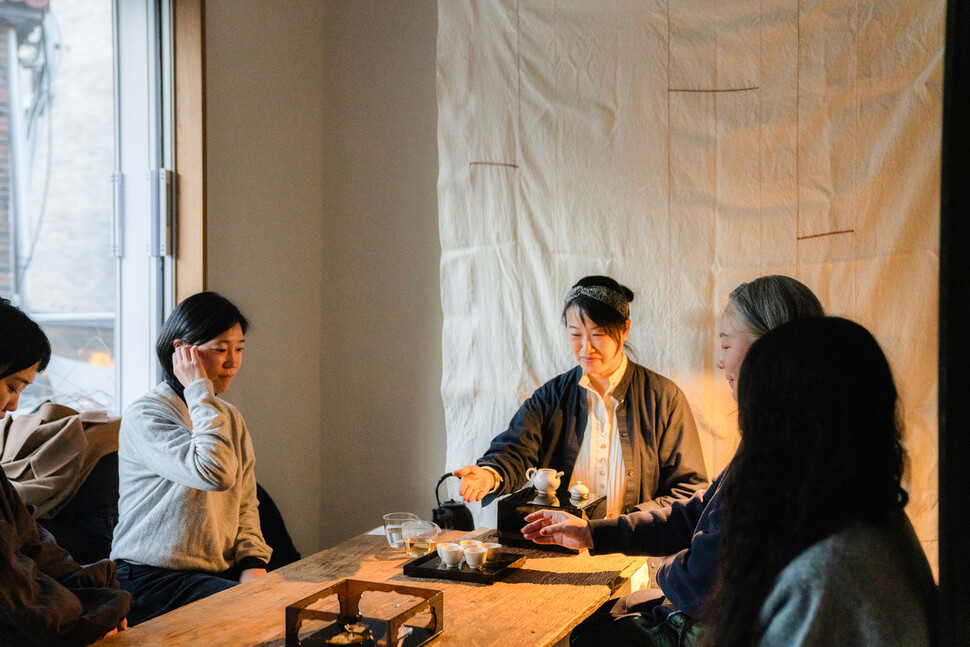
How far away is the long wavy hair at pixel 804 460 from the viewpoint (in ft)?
3.81

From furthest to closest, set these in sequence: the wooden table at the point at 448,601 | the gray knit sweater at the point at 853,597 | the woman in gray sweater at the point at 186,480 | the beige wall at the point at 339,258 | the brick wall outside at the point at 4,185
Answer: the beige wall at the point at 339,258, the brick wall outside at the point at 4,185, the woman in gray sweater at the point at 186,480, the wooden table at the point at 448,601, the gray knit sweater at the point at 853,597

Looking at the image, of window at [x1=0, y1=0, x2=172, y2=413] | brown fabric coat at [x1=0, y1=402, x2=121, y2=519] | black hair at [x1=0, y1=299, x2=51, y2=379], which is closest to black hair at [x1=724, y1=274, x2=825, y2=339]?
black hair at [x1=0, y1=299, x2=51, y2=379]

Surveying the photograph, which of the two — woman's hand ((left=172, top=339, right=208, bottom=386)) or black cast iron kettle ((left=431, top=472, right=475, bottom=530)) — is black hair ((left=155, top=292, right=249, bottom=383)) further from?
black cast iron kettle ((left=431, top=472, right=475, bottom=530))

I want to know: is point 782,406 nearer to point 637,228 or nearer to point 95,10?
point 637,228

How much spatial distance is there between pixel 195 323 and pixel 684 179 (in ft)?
5.66

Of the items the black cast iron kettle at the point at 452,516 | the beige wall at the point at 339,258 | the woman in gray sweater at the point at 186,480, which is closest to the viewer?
the woman in gray sweater at the point at 186,480

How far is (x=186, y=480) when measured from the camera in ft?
7.22

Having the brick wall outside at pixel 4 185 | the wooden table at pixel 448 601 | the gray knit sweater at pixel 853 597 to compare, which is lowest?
the wooden table at pixel 448 601

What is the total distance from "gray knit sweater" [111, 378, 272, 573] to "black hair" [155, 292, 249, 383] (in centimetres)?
10

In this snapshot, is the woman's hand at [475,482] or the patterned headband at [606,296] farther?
the patterned headband at [606,296]

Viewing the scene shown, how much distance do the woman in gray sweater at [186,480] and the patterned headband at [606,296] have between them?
110cm

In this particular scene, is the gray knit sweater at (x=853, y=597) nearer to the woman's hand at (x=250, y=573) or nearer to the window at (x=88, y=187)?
the woman's hand at (x=250, y=573)

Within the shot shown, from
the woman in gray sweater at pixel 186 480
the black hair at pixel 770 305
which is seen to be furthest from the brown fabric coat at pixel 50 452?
the black hair at pixel 770 305

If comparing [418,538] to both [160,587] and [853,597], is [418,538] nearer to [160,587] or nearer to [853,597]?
[160,587]
